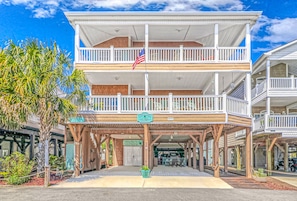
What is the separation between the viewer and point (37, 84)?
14.9 m

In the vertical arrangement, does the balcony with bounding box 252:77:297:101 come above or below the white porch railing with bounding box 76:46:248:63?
below

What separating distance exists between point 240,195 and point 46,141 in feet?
27.7

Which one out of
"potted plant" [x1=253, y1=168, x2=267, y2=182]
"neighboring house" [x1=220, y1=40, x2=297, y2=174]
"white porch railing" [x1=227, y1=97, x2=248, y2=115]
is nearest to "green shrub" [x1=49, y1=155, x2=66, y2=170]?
"white porch railing" [x1=227, y1=97, x2=248, y2=115]

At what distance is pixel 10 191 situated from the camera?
1291 cm

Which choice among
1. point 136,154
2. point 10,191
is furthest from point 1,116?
point 136,154

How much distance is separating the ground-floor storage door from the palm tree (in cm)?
1278

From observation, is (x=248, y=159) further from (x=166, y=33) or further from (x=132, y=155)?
(x=132, y=155)

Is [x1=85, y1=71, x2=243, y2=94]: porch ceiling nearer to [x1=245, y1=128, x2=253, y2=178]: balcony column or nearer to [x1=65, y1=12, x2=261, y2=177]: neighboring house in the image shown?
[x1=65, y1=12, x2=261, y2=177]: neighboring house

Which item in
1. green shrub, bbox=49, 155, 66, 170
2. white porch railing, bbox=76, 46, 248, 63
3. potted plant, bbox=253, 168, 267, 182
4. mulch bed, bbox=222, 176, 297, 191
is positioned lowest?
mulch bed, bbox=222, 176, 297, 191

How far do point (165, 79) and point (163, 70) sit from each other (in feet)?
7.24

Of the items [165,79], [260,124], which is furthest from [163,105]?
[260,124]

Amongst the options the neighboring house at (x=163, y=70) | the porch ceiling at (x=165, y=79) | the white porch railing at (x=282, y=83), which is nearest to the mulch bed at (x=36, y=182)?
the neighboring house at (x=163, y=70)

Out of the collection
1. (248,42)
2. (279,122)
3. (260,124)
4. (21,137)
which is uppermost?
(248,42)

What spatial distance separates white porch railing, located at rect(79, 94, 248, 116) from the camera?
1747 cm
